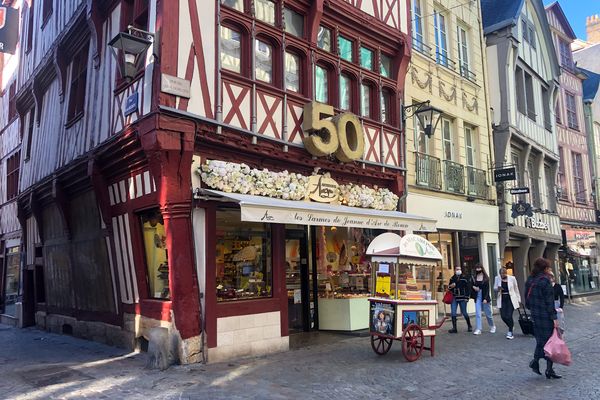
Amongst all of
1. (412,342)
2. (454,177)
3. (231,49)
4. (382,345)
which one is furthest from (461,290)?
(231,49)

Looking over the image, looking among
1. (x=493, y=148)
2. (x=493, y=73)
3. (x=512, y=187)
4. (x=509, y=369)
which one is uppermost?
(x=493, y=73)

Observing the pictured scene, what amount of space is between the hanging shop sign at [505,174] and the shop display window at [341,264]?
6289mm

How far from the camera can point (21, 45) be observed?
16969 millimetres

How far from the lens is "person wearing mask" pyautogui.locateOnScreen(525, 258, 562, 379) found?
6430mm

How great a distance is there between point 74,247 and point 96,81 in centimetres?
382

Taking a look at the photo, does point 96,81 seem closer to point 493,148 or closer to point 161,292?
point 161,292

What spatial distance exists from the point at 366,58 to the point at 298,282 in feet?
17.7

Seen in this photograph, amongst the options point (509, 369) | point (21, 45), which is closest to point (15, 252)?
point (21, 45)

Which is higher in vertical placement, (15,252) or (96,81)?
(96,81)

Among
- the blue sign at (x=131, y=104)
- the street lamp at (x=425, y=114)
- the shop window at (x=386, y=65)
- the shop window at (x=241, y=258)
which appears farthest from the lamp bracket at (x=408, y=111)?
the blue sign at (x=131, y=104)

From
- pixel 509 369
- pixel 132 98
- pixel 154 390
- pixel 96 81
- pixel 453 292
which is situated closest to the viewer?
pixel 154 390

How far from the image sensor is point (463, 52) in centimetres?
1600

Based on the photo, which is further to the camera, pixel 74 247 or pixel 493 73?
pixel 493 73

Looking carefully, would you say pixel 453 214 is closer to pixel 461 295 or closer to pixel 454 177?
pixel 454 177
